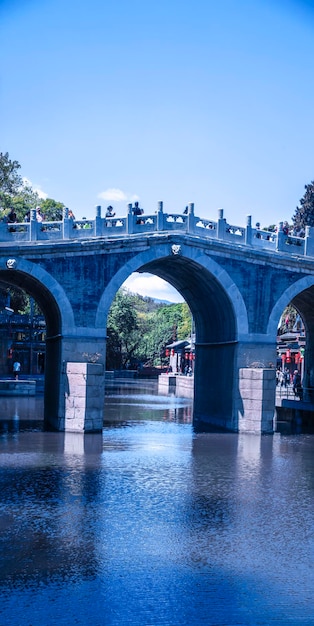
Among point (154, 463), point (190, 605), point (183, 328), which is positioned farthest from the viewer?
point (183, 328)

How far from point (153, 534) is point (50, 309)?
16.6 metres

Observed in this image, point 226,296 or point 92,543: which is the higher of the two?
point 226,296

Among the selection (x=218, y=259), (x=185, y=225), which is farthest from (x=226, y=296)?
(x=185, y=225)

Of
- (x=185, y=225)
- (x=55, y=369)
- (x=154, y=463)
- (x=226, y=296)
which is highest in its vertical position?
(x=185, y=225)

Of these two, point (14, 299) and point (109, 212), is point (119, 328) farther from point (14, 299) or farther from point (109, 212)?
point (109, 212)

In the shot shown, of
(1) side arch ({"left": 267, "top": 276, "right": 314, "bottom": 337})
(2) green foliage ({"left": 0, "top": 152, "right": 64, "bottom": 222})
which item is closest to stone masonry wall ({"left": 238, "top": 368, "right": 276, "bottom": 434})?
(1) side arch ({"left": 267, "top": 276, "right": 314, "bottom": 337})

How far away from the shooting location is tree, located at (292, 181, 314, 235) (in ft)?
169

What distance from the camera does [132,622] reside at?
815cm

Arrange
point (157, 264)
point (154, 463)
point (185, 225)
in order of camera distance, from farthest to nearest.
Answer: point (157, 264) → point (185, 225) → point (154, 463)

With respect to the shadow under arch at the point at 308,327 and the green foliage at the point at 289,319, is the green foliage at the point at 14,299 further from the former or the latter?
the shadow under arch at the point at 308,327

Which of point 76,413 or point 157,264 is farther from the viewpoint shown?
point 157,264

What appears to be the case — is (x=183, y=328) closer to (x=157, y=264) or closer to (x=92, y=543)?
(x=157, y=264)

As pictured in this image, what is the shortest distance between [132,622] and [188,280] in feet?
72.5

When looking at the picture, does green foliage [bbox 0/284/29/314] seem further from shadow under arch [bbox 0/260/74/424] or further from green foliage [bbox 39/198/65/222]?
shadow under arch [bbox 0/260/74/424]
